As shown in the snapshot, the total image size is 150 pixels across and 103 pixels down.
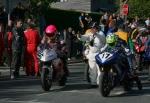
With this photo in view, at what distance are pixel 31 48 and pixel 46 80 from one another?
14.5 feet

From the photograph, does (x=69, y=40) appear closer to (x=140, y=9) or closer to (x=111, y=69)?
(x=111, y=69)

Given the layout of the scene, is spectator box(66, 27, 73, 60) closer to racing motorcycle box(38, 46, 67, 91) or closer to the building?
racing motorcycle box(38, 46, 67, 91)

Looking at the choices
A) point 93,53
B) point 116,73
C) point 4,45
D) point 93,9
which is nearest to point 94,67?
point 93,53

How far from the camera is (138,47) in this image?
80.3 ft

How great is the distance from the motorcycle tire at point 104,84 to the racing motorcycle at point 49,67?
5.60 ft

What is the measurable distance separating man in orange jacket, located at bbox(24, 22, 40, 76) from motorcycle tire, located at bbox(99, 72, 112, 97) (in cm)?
540

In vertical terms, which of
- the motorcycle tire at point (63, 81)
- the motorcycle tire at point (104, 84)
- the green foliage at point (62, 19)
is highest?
the green foliage at point (62, 19)

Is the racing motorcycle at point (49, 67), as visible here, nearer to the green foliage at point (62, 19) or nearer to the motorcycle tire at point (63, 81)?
the motorcycle tire at point (63, 81)

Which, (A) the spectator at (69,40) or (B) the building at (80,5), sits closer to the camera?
(A) the spectator at (69,40)

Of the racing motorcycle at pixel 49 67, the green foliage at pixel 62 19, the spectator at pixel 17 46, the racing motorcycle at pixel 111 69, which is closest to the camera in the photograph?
the racing motorcycle at pixel 111 69

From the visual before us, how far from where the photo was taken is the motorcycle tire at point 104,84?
53.3ft

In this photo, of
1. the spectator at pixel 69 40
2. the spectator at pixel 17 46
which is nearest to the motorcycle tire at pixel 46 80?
the spectator at pixel 17 46

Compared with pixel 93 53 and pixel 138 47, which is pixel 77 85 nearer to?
pixel 93 53

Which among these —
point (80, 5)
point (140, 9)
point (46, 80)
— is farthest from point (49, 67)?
point (80, 5)
